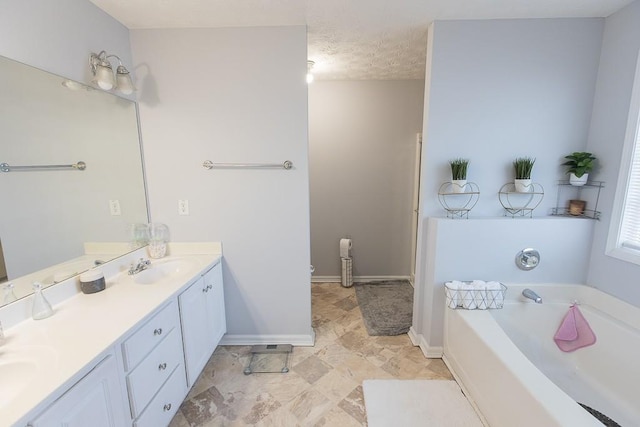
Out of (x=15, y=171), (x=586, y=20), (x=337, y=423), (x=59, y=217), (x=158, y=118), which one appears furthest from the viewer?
(x=158, y=118)

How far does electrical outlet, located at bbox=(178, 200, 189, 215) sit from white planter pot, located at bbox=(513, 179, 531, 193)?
2.51 m

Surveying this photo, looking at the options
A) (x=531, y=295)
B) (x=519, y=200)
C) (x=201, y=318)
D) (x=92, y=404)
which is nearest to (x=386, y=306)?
(x=531, y=295)

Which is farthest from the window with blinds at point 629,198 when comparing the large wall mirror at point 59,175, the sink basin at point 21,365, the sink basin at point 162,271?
the large wall mirror at point 59,175

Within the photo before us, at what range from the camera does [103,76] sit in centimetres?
160

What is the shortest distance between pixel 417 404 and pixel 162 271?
1.97m

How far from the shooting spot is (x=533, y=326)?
1.96 m

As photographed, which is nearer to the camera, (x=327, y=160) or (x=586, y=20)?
(x=586, y=20)

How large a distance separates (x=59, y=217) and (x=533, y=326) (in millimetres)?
3119

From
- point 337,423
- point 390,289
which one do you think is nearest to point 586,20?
point 390,289

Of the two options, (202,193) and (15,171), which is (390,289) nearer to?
(202,193)

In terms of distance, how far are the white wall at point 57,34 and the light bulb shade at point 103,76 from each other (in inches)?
3.6

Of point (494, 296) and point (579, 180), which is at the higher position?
point (579, 180)

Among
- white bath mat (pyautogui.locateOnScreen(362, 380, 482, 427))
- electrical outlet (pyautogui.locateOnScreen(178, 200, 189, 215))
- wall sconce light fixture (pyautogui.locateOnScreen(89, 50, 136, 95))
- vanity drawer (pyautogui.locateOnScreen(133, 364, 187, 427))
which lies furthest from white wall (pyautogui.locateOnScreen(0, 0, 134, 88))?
white bath mat (pyautogui.locateOnScreen(362, 380, 482, 427))

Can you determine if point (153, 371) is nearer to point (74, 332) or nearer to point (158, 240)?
point (74, 332)
